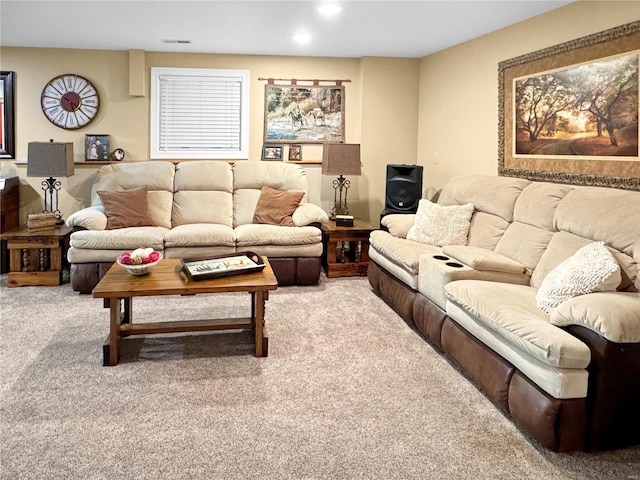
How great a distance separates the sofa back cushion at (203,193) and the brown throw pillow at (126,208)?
1.10 ft

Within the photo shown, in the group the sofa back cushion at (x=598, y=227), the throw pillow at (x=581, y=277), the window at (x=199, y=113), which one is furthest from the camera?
the window at (x=199, y=113)

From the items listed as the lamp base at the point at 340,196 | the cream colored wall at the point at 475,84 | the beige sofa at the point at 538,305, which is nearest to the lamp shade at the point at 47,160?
the lamp base at the point at 340,196

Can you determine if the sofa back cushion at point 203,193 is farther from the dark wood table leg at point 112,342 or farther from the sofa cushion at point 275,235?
the dark wood table leg at point 112,342

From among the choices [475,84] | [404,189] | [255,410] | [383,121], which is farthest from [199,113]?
[255,410]

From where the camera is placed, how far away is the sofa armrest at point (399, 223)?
4.45 m

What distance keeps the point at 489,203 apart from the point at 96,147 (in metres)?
4.08

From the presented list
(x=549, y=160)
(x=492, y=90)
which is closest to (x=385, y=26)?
(x=492, y=90)

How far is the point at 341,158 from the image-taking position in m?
5.34

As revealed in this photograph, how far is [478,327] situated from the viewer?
8.79 feet

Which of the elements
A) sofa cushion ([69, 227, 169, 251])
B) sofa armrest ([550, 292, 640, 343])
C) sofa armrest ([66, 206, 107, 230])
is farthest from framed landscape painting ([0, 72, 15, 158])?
sofa armrest ([550, 292, 640, 343])

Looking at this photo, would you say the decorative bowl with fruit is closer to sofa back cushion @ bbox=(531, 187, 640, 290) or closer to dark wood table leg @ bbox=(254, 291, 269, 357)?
dark wood table leg @ bbox=(254, 291, 269, 357)

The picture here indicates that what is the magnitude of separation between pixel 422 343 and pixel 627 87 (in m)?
2.02

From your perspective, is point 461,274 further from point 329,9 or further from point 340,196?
point 340,196

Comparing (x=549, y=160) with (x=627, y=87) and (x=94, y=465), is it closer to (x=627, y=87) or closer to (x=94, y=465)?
(x=627, y=87)
